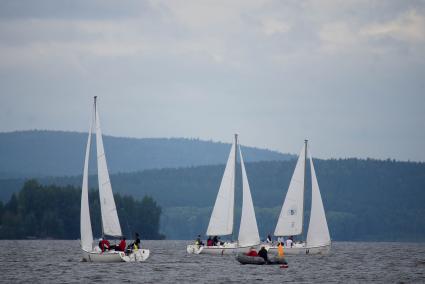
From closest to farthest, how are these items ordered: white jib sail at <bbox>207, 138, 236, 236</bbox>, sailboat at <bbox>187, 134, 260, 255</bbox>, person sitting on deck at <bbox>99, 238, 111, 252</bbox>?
person sitting on deck at <bbox>99, 238, 111, 252</bbox> < sailboat at <bbox>187, 134, 260, 255</bbox> < white jib sail at <bbox>207, 138, 236, 236</bbox>

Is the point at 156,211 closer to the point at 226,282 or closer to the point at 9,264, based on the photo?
the point at 9,264

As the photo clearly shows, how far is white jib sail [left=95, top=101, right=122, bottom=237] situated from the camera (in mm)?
71250

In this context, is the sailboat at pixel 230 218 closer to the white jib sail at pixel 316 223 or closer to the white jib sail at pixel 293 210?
the white jib sail at pixel 293 210

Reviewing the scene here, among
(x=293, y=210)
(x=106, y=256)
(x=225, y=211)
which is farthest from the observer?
(x=293, y=210)

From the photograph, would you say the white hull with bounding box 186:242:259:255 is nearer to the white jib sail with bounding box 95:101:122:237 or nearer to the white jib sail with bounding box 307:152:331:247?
the white jib sail with bounding box 307:152:331:247

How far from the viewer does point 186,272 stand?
233ft

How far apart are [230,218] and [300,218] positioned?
6168mm

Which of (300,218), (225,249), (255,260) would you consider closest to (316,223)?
(300,218)

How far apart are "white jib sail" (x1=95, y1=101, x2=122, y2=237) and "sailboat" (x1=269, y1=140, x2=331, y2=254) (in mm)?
21111

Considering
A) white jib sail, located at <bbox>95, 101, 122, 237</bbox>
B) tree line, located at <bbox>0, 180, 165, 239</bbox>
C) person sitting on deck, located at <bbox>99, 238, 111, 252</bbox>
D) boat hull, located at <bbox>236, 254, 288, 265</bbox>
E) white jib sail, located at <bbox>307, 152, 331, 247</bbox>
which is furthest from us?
tree line, located at <bbox>0, 180, 165, 239</bbox>

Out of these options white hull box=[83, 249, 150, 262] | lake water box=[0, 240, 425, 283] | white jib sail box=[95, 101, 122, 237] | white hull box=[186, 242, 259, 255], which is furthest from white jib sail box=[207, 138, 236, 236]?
white jib sail box=[95, 101, 122, 237]

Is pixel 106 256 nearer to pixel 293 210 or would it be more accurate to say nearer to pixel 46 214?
pixel 293 210

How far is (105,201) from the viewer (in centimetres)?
7200

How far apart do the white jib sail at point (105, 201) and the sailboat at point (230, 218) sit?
18922mm
